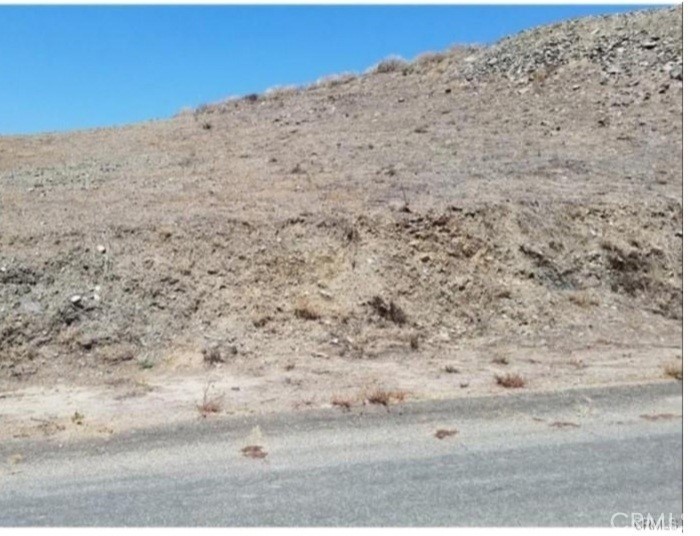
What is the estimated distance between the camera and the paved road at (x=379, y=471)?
210 inches

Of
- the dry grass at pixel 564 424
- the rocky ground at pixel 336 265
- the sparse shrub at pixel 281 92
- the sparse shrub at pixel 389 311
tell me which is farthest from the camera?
the sparse shrub at pixel 281 92

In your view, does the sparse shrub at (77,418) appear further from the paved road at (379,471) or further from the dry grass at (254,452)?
the dry grass at (254,452)

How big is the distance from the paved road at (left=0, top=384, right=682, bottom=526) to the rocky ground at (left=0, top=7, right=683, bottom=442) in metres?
0.88

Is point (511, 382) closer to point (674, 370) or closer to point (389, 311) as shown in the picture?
point (674, 370)

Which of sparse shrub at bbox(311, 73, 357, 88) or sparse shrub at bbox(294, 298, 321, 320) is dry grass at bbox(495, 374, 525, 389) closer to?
sparse shrub at bbox(294, 298, 321, 320)

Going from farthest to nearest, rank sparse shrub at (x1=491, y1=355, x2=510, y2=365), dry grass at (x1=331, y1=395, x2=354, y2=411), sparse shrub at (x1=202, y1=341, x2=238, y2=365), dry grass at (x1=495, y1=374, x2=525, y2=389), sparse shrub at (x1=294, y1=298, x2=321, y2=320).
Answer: sparse shrub at (x1=294, y1=298, x2=321, y2=320)
sparse shrub at (x1=491, y1=355, x2=510, y2=365)
sparse shrub at (x1=202, y1=341, x2=238, y2=365)
dry grass at (x1=495, y1=374, x2=525, y2=389)
dry grass at (x1=331, y1=395, x2=354, y2=411)

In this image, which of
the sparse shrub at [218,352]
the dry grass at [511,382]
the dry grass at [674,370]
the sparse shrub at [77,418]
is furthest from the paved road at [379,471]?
the sparse shrub at [218,352]

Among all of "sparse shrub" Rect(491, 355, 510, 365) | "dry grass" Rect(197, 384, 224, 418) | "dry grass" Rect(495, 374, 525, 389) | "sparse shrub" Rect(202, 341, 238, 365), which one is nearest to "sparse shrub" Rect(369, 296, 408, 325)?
"sparse shrub" Rect(491, 355, 510, 365)

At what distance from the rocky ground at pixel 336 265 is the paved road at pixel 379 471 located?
88 centimetres

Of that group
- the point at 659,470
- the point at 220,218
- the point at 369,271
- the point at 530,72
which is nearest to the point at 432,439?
the point at 659,470

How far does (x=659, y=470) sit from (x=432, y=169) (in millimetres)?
10094

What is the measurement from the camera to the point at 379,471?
6137mm

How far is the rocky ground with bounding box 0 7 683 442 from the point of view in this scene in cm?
938

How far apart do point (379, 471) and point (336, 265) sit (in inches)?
232
